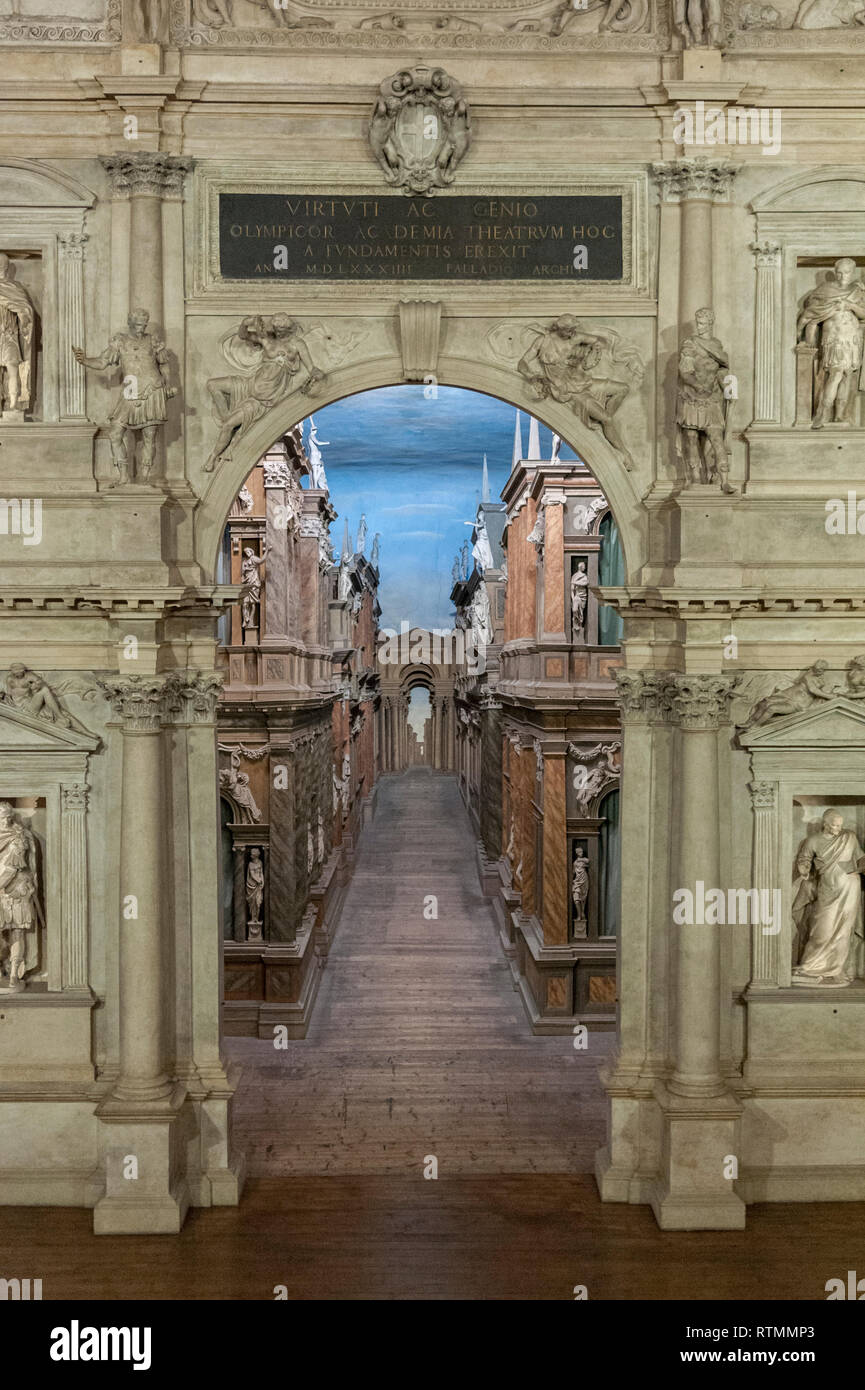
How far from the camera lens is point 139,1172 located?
998 cm

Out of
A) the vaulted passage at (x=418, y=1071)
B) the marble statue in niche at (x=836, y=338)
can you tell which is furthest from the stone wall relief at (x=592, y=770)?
the marble statue in niche at (x=836, y=338)

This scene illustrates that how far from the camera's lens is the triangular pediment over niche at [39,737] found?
1040cm

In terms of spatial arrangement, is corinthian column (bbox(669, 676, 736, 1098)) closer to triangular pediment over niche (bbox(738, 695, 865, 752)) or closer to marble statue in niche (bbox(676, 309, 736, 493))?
triangular pediment over niche (bbox(738, 695, 865, 752))

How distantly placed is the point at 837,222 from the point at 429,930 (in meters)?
16.6

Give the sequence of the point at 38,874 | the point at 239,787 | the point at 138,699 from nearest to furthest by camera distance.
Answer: the point at 138,699 < the point at 38,874 < the point at 239,787

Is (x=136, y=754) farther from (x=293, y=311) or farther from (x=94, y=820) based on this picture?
(x=293, y=311)

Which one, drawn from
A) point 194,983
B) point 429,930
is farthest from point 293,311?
point 429,930

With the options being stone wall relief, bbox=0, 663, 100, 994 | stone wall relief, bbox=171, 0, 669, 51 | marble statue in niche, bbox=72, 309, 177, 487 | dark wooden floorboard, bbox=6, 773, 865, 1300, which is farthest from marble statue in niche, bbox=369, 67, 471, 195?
dark wooden floorboard, bbox=6, 773, 865, 1300

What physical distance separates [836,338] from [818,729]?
375 cm

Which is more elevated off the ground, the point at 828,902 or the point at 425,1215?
the point at 828,902

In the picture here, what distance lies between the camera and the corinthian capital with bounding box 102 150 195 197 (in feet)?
32.8

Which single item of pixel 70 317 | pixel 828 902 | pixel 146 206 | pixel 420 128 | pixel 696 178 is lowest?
pixel 828 902

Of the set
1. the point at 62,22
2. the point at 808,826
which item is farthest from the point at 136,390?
the point at 808,826

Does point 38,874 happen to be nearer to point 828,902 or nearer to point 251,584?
point 828,902
